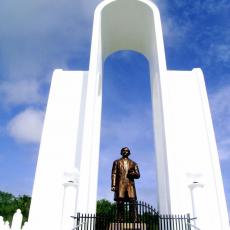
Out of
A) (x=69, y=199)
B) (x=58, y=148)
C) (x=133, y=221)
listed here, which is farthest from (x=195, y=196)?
(x=58, y=148)

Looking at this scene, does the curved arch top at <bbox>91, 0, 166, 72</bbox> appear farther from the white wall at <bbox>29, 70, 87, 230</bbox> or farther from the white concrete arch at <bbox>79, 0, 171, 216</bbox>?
the white wall at <bbox>29, 70, 87, 230</bbox>

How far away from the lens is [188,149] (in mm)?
9828

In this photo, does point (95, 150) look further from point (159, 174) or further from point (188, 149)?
point (188, 149)

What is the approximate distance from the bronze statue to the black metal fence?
584 millimetres

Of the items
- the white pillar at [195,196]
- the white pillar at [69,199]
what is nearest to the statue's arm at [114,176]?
the white pillar at [69,199]

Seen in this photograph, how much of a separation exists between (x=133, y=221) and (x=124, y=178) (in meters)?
1.33

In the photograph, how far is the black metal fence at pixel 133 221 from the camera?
6.84 m

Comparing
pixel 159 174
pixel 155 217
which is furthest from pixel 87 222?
pixel 159 174

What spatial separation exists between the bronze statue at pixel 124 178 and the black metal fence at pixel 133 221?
58 cm

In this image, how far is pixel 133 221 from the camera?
289 inches

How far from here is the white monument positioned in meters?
8.14

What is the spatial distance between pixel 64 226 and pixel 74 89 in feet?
18.7

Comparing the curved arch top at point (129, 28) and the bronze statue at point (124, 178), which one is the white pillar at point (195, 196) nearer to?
the bronze statue at point (124, 178)

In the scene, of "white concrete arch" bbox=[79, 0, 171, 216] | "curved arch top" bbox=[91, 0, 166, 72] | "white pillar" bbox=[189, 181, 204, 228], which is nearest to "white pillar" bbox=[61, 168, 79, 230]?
"white concrete arch" bbox=[79, 0, 171, 216]
